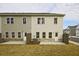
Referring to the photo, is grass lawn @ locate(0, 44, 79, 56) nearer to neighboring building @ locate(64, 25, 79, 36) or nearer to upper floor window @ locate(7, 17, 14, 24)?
neighboring building @ locate(64, 25, 79, 36)

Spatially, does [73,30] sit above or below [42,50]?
above

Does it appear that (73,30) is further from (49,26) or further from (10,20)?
(10,20)

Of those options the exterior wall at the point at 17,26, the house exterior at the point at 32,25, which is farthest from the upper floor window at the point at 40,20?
the exterior wall at the point at 17,26

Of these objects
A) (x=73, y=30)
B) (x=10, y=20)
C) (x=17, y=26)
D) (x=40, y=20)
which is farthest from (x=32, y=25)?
(x=73, y=30)

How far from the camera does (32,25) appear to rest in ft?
30.0

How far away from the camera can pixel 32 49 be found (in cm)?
912

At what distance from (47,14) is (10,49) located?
1.15 metres

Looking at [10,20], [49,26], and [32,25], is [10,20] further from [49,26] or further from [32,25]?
[49,26]

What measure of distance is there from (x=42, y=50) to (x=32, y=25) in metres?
0.61

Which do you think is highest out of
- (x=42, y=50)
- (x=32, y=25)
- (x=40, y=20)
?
(x=40, y=20)

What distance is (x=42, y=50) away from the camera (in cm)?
913

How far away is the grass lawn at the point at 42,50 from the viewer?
9.10 metres

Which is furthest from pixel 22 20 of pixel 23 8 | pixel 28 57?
pixel 28 57

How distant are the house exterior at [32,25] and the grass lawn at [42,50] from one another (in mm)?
208
